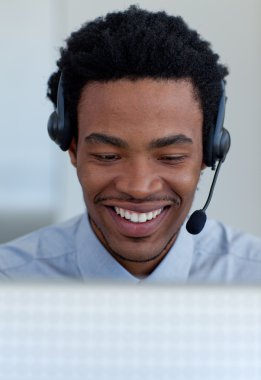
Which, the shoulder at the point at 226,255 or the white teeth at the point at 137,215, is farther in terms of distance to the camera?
the shoulder at the point at 226,255

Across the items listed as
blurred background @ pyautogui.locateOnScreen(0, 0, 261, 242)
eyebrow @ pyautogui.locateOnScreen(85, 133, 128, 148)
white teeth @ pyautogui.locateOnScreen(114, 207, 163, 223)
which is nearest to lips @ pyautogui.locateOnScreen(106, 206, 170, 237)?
white teeth @ pyautogui.locateOnScreen(114, 207, 163, 223)

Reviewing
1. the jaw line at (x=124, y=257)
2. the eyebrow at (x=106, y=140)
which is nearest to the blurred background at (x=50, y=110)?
the jaw line at (x=124, y=257)

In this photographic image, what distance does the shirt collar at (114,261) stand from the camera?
117 centimetres

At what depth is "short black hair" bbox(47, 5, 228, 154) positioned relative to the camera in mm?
Answer: 1011

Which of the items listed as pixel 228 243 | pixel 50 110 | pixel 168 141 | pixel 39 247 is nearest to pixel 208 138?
pixel 168 141

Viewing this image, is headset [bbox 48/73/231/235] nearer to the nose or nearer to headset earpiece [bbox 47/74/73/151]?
headset earpiece [bbox 47/74/73/151]

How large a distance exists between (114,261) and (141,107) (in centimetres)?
28

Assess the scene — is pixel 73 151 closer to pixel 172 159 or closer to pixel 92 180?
pixel 92 180

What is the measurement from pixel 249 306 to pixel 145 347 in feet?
0.17

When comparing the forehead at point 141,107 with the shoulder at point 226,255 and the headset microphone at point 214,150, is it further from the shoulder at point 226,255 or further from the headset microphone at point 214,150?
the shoulder at point 226,255

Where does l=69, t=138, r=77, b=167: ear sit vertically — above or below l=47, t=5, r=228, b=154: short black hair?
below

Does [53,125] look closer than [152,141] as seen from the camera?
No

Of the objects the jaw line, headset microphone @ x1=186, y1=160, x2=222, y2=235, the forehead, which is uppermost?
the forehead

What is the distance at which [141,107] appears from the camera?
105 centimetres
